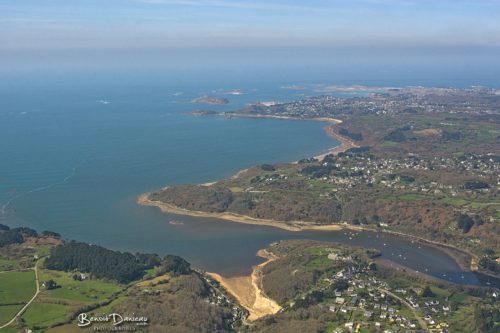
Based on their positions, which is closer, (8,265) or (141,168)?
(8,265)

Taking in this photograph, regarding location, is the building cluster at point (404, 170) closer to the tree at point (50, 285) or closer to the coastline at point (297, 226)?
the coastline at point (297, 226)

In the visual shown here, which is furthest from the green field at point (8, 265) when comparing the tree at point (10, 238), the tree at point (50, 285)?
the tree at point (50, 285)

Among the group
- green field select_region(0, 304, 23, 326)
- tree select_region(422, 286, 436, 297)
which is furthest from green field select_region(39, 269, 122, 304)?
tree select_region(422, 286, 436, 297)

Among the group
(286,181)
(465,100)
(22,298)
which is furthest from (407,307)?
(465,100)

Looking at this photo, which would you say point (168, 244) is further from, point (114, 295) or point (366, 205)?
point (366, 205)

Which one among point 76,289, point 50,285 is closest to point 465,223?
point 76,289

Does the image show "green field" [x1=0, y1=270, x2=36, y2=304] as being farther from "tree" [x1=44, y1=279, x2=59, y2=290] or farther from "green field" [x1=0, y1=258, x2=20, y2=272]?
"green field" [x1=0, y1=258, x2=20, y2=272]

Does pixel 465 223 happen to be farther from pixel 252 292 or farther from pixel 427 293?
pixel 252 292
